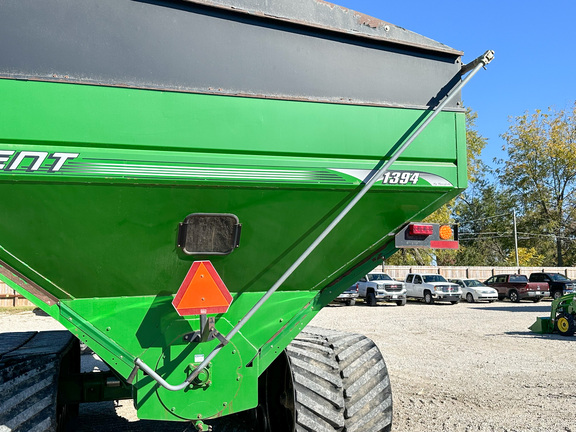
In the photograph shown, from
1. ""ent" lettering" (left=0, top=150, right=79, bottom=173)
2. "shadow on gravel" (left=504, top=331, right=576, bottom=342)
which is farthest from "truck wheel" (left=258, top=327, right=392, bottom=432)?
"shadow on gravel" (left=504, top=331, right=576, bottom=342)

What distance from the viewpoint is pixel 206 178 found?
320 centimetres

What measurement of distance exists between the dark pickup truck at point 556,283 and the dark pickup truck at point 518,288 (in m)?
0.59

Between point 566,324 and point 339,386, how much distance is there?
446 inches

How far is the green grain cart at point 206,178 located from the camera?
2.98 metres

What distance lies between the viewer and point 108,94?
303cm

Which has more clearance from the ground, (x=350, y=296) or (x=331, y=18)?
(x=331, y=18)

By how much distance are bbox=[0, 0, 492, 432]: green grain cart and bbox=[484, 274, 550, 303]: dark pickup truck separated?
27.3 m

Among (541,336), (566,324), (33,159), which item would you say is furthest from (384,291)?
(33,159)

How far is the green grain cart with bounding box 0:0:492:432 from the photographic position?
9.77 ft

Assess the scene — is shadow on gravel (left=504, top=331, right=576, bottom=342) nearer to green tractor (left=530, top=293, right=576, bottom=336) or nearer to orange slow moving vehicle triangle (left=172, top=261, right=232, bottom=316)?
green tractor (left=530, top=293, right=576, bottom=336)

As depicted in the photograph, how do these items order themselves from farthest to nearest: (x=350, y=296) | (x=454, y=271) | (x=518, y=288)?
(x=454, y=271) → (x=518, y=288) → (x=350, y=296)

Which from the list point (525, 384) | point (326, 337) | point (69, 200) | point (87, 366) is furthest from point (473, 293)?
point (69, 200)

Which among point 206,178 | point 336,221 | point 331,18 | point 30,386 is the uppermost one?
point 331,18

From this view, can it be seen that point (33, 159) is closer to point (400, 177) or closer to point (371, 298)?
point (400, 177)
